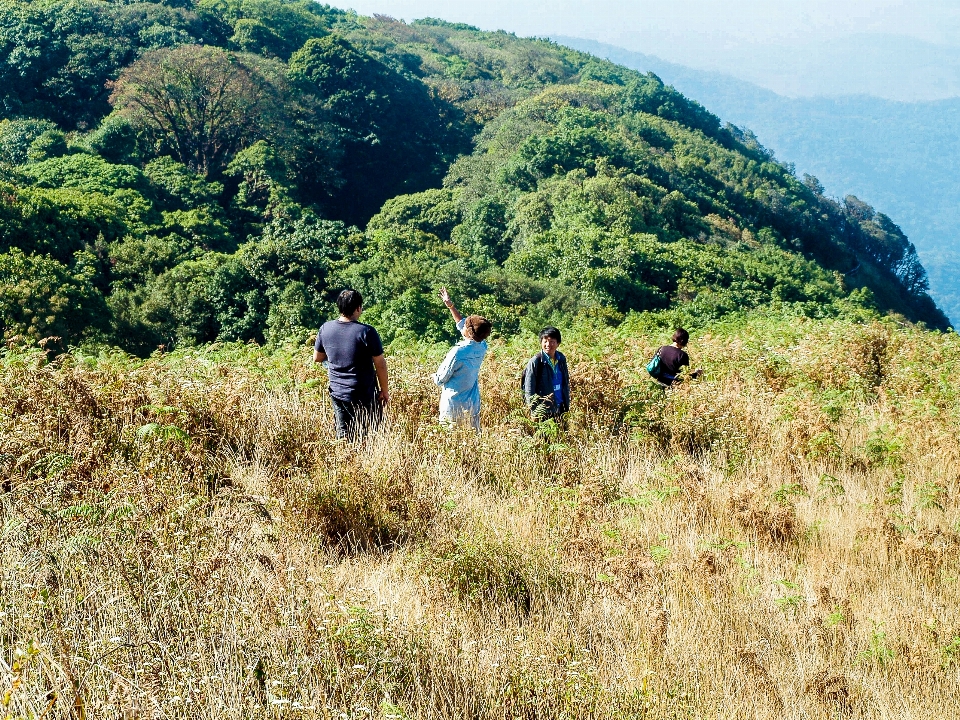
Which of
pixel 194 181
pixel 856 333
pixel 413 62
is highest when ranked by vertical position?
pixel 413 62

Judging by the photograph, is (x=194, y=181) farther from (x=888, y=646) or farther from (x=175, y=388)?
Answer: (x=888, y=646)

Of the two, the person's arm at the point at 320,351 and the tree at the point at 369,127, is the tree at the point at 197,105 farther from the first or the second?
the person's arm at the point at 320,351

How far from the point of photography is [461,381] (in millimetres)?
5715

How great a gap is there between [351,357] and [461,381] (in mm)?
875

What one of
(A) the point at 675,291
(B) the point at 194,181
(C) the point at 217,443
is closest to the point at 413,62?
(B) the point at 194,181

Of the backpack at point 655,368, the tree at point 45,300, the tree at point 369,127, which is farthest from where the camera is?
the tree at point 369,127

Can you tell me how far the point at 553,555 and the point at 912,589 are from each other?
1.82 metres

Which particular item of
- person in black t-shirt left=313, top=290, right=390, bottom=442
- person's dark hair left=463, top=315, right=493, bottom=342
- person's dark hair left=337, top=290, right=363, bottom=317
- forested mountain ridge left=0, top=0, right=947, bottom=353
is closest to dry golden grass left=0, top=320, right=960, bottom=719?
person in black t-shirt left=313, top=290, right=390, bottom=442

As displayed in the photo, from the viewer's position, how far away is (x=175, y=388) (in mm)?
5336

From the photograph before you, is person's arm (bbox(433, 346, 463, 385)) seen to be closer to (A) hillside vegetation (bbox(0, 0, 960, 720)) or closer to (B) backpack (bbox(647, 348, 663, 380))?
(A) hillside vegetation (bbox(0, 0, 960, 720))

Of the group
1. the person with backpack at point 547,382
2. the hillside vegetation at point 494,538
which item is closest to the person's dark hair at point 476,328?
the person with backpack at point 547,382

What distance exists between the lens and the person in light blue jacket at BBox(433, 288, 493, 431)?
18.6 feet

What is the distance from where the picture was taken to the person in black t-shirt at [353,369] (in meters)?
5.27

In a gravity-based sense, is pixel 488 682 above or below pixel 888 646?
below
